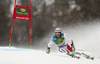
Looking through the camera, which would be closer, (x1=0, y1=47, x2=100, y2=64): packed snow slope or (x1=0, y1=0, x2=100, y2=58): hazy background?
(x1=0, y1=47, x2=100, y2=64): packed snow slope

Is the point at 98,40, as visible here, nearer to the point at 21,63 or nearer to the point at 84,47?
the point at 84,47

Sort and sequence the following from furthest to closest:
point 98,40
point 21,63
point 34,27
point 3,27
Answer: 1. point 34,27
2. point 3,27
3. point 98,40
4. point 21,63

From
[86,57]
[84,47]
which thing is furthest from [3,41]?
[86,57]

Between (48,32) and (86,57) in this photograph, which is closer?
(86,57)

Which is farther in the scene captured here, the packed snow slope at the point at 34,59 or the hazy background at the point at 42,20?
the hazy background at the point at 42,20

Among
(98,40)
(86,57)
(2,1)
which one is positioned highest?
(2,1)

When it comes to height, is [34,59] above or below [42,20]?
below

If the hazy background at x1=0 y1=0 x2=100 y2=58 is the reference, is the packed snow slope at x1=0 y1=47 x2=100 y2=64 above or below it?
below

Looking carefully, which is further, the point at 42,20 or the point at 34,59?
the point at 42,20

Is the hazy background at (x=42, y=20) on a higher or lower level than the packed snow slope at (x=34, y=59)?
higher

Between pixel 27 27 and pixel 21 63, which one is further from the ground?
pixel 27 27

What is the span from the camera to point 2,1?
33562 millimetres

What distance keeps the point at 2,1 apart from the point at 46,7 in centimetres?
1086

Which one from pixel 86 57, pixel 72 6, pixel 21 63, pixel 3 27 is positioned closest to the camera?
pixel 21 63
